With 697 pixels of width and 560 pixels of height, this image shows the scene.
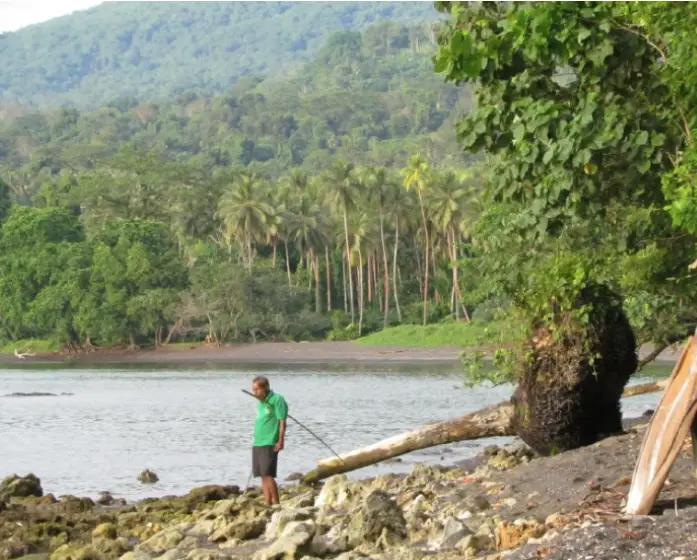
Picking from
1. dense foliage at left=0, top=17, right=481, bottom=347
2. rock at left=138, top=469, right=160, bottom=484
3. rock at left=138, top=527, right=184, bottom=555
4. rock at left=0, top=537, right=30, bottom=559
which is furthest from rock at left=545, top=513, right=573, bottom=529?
dense foliage at left=0, top=17, right=481, bottom=347

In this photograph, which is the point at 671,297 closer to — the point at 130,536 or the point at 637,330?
the point at 637,330

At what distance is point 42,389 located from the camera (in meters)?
59.4

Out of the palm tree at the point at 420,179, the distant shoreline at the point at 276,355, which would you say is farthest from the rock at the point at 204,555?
the palm tree at the point at 420,179

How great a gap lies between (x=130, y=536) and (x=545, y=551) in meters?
7.39

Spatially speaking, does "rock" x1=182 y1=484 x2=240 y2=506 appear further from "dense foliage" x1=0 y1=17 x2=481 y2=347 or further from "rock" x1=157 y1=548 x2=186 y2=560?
"dense foliage" x1=0 y1=17 x2=481 y2=347

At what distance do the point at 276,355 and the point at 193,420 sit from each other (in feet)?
146

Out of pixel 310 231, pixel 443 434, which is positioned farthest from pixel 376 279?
pixel 443 434

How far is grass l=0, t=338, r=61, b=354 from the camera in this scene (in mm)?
93125

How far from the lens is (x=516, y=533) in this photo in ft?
34.4

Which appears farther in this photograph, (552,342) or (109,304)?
(109,304)

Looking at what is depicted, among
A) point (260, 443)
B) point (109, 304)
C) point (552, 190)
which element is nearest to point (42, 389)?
point (109, 304)

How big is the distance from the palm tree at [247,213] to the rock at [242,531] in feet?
257

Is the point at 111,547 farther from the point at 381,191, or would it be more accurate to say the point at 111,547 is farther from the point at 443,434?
the point at 381,191

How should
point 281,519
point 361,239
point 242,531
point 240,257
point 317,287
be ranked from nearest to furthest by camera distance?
point 281,519, point 242,531, point 361,239, point 317,287, point 240,257
